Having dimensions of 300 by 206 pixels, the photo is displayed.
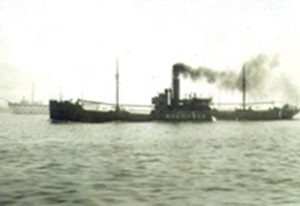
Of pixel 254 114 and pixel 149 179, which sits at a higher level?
pixel 254 114

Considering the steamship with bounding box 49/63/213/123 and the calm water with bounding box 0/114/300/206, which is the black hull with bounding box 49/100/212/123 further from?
the calm water with bounding box 0/114/300/206

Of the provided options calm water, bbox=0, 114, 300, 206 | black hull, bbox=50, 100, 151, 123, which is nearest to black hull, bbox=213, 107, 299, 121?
black hull, bbox=50, 100, 151, 123

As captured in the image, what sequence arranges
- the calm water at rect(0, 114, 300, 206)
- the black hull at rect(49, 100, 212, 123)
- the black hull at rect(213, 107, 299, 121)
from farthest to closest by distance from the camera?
the black hull at rect(213, 107, 299, 121) < the black hull at rect(49, 100, 212, 123) < the calm water at rect(0, 114, 300, 206)

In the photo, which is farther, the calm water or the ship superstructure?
the ship superstructure

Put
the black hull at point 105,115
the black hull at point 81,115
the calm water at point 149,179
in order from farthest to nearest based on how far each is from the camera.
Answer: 1. the black hull at point 105,115
2. the black hull at point 81,115
3. the calm water at point 149,179

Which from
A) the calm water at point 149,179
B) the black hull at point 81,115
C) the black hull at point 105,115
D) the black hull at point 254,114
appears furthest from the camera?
the black hull at point 254,114

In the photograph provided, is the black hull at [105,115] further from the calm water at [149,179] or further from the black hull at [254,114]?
the calm water at [149,179]


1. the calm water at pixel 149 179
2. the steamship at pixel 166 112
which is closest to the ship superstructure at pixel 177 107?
the steamship at pixel 166 112

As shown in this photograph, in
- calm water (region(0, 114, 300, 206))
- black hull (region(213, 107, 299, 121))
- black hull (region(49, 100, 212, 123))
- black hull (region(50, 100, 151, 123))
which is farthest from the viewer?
black hull (region(213, 107, 299, 121))

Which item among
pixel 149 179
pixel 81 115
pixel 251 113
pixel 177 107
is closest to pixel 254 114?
pixel 251 113

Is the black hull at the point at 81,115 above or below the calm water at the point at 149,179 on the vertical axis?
above

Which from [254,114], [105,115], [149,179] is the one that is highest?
[254,114]

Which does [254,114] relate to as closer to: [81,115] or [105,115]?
[105,115]
